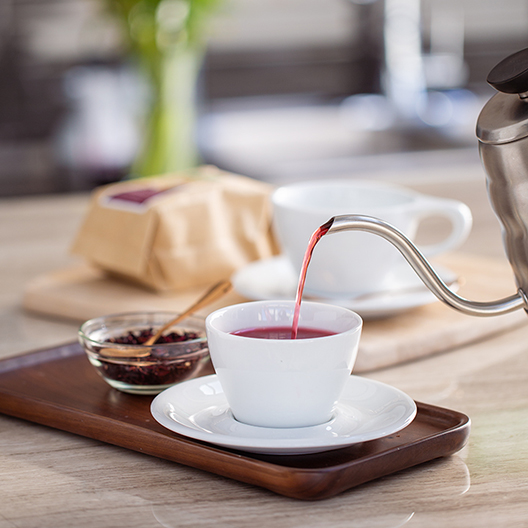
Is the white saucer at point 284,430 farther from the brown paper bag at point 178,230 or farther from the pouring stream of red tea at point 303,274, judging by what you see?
the brown paper bag at point 178,230

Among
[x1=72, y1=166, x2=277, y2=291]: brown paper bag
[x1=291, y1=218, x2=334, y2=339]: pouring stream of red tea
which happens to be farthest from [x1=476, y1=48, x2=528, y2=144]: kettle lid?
[x1=72, y1=166, x2=277, y2=291]: brown paper bag

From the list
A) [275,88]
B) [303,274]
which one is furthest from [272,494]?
[275,88]

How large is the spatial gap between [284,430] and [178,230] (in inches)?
20.8

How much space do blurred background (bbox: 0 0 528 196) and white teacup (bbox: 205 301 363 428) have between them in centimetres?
278

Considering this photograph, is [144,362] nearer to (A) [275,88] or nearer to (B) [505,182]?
(B) [505,182]

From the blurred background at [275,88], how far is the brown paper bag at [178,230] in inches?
86.1

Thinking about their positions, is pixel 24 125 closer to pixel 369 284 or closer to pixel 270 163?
pixel 270 163

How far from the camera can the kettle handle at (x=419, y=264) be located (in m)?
0.54

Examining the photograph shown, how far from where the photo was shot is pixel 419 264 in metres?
0.58

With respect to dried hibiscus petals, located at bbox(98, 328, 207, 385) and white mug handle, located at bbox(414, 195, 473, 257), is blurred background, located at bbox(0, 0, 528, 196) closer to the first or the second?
white mug handle, located at bbox(414, 195, 473, 257)

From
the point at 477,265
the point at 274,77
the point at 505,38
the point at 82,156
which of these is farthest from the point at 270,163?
the point at 477,265

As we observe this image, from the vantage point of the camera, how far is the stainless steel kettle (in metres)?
0.54

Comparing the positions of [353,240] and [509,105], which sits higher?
[509,105]

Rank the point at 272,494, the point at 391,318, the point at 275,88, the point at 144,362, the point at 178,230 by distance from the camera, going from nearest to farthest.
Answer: the point at 272,494 < the point at 144,362 < the point at 391,318 < the point at 178,230 < the point at 275,88
